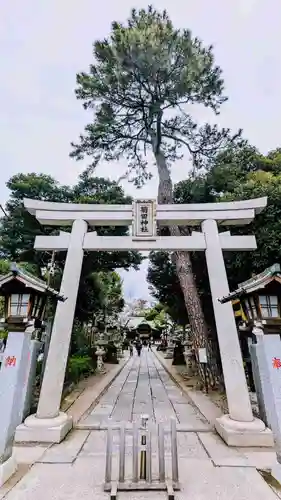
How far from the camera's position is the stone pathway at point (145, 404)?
249 inches

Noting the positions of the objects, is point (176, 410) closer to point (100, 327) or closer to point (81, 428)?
point (81, 428)

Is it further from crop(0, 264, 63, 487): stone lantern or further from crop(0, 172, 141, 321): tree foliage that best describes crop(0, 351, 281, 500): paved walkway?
crop(0, 172, 141, 321): tree foliage

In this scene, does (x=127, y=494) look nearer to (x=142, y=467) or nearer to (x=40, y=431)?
(x=142, y=467)

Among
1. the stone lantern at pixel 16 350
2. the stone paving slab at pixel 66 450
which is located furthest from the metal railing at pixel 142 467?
the stone lantern at pixel 16 350

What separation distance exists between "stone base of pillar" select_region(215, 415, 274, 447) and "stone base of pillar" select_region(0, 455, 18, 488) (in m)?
3.29

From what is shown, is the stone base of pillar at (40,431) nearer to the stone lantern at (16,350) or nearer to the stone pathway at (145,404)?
the stone lantern at (16,350)

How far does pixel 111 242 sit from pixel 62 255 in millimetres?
6311

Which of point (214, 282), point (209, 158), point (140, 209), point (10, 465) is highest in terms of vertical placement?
point (209, 158)

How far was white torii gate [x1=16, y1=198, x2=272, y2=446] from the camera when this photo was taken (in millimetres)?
5102

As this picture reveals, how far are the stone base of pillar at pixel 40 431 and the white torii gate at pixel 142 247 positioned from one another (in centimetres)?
2

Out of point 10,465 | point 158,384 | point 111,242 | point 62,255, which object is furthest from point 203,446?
point 62,255

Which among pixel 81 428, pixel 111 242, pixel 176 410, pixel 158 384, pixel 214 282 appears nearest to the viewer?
pixel 81 428

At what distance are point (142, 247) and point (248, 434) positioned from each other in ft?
13.2

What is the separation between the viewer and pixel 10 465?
12.2 feet
